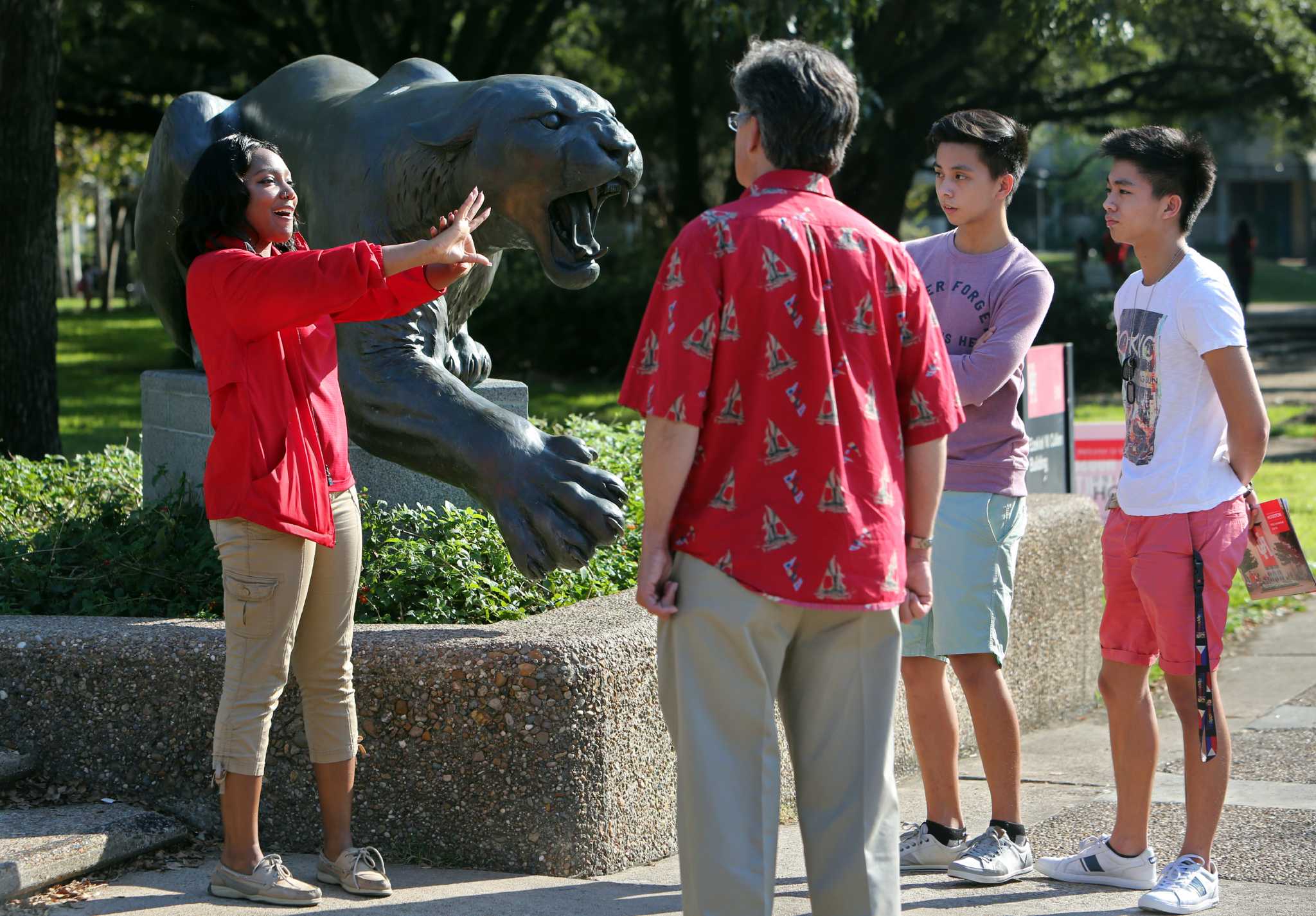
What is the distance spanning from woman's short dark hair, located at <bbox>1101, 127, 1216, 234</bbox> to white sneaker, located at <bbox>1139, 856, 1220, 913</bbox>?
1605mm

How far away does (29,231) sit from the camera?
28.9 ft

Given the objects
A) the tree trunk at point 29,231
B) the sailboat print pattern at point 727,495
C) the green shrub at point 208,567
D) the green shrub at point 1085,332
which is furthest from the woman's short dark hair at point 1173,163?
the green shrub at point 1085,332

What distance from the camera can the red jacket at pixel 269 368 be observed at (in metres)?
3.29

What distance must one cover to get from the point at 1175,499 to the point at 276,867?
2388 mm

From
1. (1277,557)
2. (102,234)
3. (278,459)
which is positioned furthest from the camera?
(102,234)

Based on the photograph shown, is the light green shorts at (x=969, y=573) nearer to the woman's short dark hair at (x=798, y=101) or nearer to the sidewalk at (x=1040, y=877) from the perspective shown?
the sidewalk at (x=1040, y=877)

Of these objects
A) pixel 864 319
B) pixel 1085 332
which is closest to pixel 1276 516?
pixel 864 319

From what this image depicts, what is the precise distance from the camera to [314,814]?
4.02 meters

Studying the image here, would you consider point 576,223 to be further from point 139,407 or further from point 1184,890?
point 139,407

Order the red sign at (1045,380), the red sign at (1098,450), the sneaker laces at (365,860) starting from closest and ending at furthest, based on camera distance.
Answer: the sneaker laces at (365,860) → the red sign at (1045,380) → the red sign at (1098,450)

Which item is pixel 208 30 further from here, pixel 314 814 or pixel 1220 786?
pixel 1220 786

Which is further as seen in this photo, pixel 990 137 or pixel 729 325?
pixel 990 137

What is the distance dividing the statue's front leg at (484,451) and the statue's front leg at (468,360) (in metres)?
0.90

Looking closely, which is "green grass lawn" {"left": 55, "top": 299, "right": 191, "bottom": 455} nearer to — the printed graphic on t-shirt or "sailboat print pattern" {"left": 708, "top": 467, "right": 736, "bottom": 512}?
the printed graphic on t-shirt
